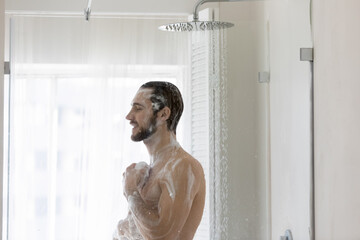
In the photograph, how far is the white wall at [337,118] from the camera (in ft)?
5.19

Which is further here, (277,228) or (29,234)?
(277,228)

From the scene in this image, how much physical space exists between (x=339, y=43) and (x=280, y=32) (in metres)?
0.28

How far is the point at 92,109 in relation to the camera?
1836mm

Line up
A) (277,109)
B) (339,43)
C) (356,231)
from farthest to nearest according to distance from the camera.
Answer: (277,109), (339,43), (356,231)

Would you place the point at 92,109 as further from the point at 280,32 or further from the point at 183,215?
the point at 280,32

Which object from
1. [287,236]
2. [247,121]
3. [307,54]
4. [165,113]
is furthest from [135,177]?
[307,54]

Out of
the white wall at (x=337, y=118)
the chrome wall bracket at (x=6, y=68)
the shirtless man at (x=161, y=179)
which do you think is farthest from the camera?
the chrome wall bracket at (x=6, y=68)

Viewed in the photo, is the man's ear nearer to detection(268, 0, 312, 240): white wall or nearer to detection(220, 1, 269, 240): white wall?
detection(220, 1, 269, 240): white wall

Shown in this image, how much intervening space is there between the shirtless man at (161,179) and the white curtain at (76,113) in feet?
0.09

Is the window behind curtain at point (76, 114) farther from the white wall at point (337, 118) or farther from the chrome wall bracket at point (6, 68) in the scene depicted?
the white wall at point (337, 118)

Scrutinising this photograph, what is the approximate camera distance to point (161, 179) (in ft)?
5.72

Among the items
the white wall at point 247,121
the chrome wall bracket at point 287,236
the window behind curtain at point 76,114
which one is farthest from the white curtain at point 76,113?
the chrome wall bracket at point 287,236

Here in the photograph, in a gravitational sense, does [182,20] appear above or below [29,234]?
above

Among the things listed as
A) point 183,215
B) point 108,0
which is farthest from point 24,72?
point 183,215
